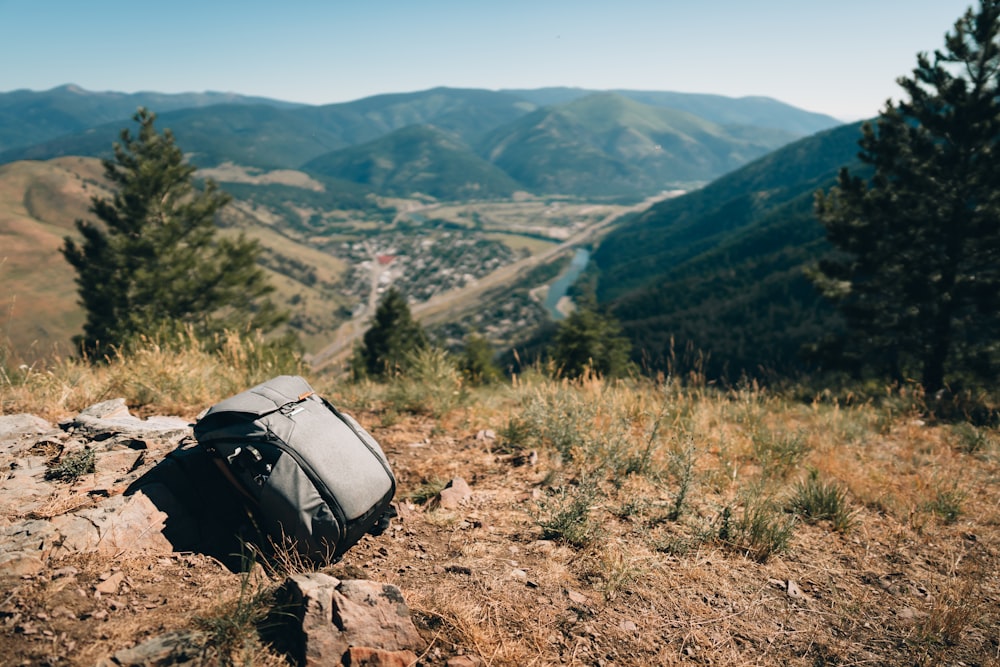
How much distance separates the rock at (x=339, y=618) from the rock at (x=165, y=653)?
1.14ft

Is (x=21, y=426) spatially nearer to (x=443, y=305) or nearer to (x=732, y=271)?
(x=732, y=271)

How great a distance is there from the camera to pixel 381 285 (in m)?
175

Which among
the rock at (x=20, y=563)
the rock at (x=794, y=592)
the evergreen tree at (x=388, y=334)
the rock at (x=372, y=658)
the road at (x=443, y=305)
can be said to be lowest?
the road at (x=443, y=305)

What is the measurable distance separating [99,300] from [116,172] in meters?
6.43

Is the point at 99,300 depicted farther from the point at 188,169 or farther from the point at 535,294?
the point at 535,294

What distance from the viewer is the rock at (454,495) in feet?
12.5

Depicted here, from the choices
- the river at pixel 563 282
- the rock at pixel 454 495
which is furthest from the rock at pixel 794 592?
the river at pixel 563 282

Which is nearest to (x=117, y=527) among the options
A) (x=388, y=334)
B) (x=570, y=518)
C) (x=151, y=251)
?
(x=570, y=518)

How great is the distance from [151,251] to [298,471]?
84.5 ft

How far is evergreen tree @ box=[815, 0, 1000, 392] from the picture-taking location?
10.9 meters

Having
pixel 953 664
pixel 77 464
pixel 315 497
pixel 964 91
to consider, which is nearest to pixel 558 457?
pixel 315 497

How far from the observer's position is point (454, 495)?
3926mm

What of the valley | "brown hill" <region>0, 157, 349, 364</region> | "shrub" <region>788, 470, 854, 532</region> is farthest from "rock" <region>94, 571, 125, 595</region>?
"brown hill" <region>0, 157, 349, 364</region>

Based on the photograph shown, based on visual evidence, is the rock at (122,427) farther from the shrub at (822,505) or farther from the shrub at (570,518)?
the shrub at (822,505)
